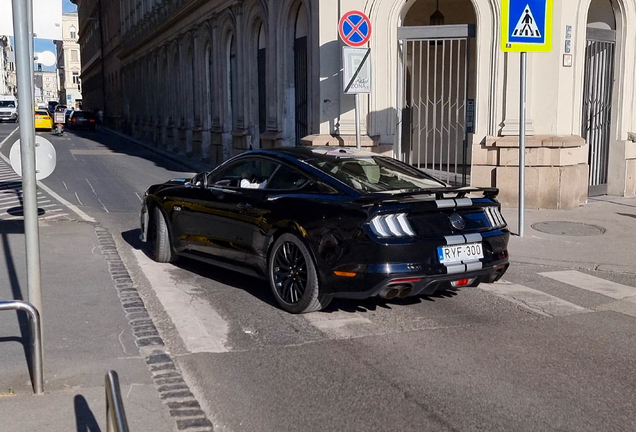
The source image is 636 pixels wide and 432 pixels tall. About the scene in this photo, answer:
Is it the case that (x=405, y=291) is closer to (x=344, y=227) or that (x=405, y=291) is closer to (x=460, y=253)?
(x=460, y=253)

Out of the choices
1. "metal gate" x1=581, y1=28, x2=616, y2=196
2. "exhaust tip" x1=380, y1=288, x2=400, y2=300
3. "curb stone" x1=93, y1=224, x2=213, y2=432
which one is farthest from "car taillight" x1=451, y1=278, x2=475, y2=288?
"metal gate" x1=581, y1=28, x2=616, y2=196

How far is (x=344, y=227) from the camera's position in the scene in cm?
637

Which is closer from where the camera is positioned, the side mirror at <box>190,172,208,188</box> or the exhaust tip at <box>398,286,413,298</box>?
the exhaust tip at <box>398,286,413,298</box>

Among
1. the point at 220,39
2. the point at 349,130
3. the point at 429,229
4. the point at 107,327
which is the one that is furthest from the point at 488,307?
the point at 220,39

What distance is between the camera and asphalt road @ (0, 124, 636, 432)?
4.63 m

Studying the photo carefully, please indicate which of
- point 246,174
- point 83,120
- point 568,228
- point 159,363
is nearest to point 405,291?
point 159,363

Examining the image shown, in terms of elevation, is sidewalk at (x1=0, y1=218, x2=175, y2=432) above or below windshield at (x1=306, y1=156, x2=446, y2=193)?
below

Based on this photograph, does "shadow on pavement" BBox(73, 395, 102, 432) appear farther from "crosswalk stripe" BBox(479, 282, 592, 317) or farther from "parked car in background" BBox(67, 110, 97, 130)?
Answer: "parked car in background" BBox(67, 110, 97, 130)

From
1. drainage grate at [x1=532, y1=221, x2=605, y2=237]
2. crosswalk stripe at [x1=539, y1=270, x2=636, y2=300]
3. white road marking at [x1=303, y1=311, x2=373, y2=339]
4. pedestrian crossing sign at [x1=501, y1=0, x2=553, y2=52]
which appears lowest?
crosswalk stripe at [x1=539, y1=270, x2=636, y2=300]

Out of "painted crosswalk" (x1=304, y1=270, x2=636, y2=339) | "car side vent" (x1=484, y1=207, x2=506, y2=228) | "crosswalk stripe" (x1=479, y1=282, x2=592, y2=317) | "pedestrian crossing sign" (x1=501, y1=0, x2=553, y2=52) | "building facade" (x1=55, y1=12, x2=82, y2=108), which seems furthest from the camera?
"building facade" (x1=55, y1=12, x2=82, y2=108)

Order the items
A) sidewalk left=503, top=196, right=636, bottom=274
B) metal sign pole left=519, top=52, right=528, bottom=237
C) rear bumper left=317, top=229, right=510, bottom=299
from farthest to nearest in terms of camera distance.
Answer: metal sign pole left=519, top=52, right=528, bottom=237, sidewalk left=503, top=196, right=636, bottom=274, rear bumper left=317, top=229, right=510, bottom=299

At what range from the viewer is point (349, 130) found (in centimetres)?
1557

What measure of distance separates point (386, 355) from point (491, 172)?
9.08 m

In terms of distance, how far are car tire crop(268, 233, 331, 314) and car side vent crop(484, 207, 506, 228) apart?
1.61m
